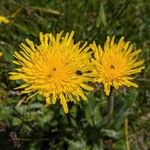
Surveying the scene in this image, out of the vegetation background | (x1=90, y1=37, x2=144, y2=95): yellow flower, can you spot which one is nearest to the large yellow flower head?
(x1=90, y1=37, x2=144, y2=95): yellow flower

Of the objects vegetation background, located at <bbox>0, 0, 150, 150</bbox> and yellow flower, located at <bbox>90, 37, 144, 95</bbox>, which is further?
vegetation background, located at <bbox>0, 0, 150, 150</bbox>

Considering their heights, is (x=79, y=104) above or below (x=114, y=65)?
below

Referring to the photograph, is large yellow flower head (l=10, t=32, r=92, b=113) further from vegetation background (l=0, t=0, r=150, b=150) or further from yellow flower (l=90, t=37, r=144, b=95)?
vegetation background (l=0, t=0, r=150, b=150)

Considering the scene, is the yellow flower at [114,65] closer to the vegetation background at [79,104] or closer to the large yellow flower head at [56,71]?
the large yellow flower head at [56,71]

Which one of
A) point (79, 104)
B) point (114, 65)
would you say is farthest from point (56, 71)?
point (79, 104)

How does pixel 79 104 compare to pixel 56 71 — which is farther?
pixel 79 104

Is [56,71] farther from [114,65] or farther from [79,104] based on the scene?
[79,104]

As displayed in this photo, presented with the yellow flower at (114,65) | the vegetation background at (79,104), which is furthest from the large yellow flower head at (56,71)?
the vegetation background at (79,104)
